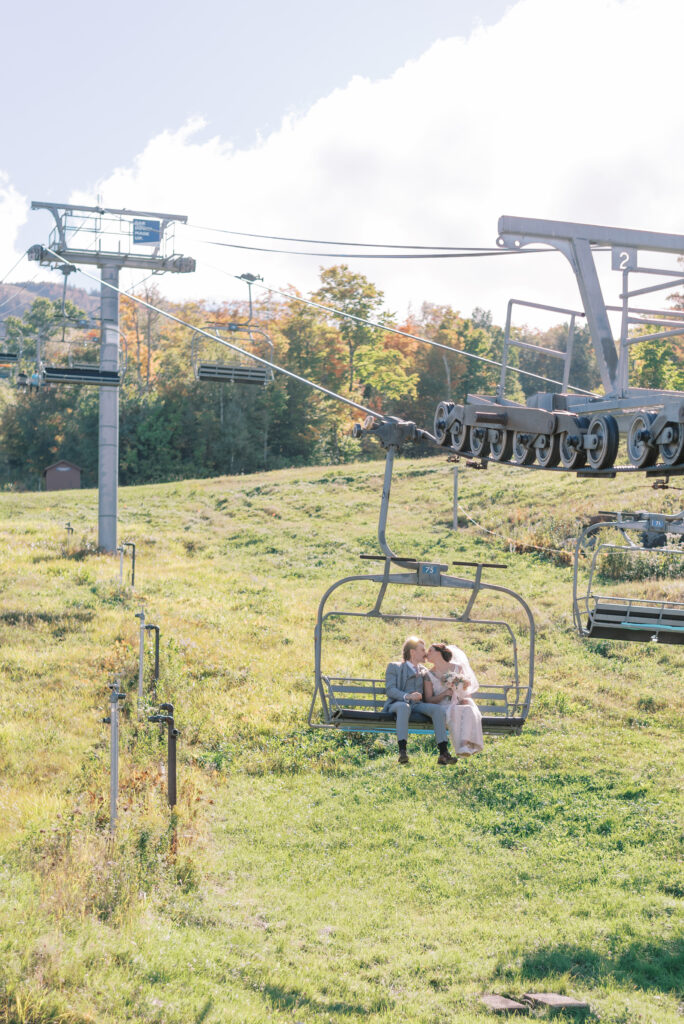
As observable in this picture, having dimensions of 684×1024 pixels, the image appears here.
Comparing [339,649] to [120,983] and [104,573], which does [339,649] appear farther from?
[120,983]

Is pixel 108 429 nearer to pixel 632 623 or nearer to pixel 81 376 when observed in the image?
pixel 81 376

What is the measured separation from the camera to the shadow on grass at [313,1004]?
7.79 meters

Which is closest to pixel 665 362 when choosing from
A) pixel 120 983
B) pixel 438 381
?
pixel 438 381

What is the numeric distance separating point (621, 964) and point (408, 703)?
2979 mm

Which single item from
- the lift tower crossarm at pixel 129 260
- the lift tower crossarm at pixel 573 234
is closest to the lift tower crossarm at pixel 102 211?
the lift tower crossarm at pixel 129 260

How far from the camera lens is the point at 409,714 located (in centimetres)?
924

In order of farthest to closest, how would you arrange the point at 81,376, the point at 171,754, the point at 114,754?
the point at 81,376, the point at 171,754, the point at 114,754

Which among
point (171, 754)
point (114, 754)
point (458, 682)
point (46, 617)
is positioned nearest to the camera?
point (458, 682)

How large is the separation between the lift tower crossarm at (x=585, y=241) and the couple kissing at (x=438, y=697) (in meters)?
3.07

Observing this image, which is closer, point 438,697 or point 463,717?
point 463,717

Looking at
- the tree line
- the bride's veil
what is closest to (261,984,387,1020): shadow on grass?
the bride's veil

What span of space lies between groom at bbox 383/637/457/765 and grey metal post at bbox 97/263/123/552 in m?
17.2

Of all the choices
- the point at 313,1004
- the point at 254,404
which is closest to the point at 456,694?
the point at 313,1004

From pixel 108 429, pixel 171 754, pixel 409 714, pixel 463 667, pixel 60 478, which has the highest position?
pixel 108 429
